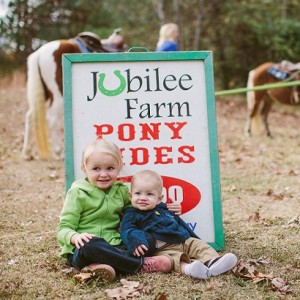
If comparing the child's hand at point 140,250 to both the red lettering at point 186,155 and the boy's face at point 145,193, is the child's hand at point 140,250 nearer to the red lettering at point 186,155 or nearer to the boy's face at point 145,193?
the boy's face at point 145,193

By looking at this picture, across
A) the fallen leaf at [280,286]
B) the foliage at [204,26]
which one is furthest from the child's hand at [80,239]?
the foliage at [204,26]

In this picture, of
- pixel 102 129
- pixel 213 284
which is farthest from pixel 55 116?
pixel 213 284

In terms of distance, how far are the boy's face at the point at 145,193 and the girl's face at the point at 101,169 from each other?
14 centimetres

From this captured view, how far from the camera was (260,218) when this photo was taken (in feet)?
14.0

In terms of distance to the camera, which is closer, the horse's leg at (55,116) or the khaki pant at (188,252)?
the khaki pant at (188,252)

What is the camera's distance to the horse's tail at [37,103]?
7.23 metres

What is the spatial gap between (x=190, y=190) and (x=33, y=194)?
8.08 feet

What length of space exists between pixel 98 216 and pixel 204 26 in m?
16.6

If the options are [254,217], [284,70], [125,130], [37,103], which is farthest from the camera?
[284,70]

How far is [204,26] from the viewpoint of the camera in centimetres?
1888

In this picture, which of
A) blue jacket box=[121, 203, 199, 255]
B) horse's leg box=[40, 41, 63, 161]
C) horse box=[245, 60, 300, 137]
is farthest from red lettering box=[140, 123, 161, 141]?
horse box=[245, 60, 300, 137]

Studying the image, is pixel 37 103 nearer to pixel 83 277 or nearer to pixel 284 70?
pixel 83 277

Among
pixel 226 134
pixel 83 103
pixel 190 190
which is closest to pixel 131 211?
pixel 190 190

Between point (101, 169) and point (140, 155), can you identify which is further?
point (140, 155)
